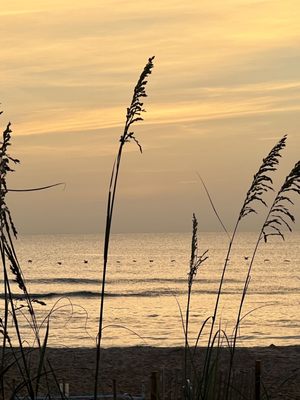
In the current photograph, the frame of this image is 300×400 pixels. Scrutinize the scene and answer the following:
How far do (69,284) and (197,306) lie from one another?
18.9 metres

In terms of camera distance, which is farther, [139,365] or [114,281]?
[114,281]

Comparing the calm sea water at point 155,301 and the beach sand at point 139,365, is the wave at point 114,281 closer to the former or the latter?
the calm sea water at point 155,301

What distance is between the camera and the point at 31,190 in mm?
2240

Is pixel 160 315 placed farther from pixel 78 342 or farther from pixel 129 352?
pixel 129 352

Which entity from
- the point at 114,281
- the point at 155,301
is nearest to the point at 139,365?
the point at 155,301

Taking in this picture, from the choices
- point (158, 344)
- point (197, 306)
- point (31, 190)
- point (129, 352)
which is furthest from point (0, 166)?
point (197, 306)

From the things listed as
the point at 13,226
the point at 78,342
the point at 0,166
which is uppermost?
the point at 0,166

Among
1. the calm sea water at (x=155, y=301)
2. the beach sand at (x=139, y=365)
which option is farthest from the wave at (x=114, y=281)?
the beach sand at (x=139, y=365)

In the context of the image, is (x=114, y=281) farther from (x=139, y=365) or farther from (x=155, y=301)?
(x=139, y=365)

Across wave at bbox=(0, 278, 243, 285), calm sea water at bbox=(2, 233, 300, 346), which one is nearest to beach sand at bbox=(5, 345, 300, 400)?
calm sea water at bbox=(2, 233, 300, 346)

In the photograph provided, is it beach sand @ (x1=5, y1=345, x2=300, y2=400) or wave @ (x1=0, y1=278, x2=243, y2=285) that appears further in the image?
wave @ (x1=0, y1=278, x2=243, y2=285)

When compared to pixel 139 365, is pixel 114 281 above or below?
above

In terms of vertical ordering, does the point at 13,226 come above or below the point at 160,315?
above

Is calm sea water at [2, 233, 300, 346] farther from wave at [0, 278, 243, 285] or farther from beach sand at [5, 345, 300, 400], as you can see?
beach sand at [5, 345, 300, 400]
